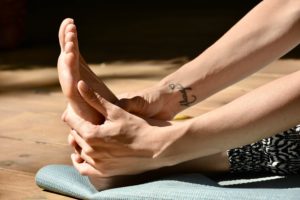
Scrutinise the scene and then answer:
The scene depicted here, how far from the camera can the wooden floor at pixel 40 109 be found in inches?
56.6

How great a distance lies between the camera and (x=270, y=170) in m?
1.23

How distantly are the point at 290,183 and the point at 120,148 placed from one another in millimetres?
289

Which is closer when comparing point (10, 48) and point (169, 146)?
point (169, 146)

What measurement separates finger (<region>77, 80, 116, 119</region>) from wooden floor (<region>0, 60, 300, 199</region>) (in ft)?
0.74

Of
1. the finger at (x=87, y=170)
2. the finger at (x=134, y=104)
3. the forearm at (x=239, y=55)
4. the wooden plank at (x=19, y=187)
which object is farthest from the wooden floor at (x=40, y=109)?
the forearm at (x=239, y=55)

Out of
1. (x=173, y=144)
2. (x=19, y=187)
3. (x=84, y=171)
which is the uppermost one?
(x=173, y=144)

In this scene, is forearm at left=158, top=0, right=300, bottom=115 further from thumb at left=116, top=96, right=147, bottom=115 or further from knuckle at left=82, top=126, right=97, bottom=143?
knuckle at left=82, top=126, right=97, bottom=143

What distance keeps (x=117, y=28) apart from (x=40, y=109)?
1643mm

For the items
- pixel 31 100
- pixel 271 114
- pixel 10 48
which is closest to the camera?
pixel 271 114

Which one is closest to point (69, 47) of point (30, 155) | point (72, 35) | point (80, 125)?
point (72, 35)

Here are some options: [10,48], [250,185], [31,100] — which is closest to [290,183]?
[250,185]

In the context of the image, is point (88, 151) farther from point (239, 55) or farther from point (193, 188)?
point (239, 55)

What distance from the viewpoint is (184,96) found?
1.34 meters

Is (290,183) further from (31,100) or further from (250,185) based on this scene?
(31,100)
